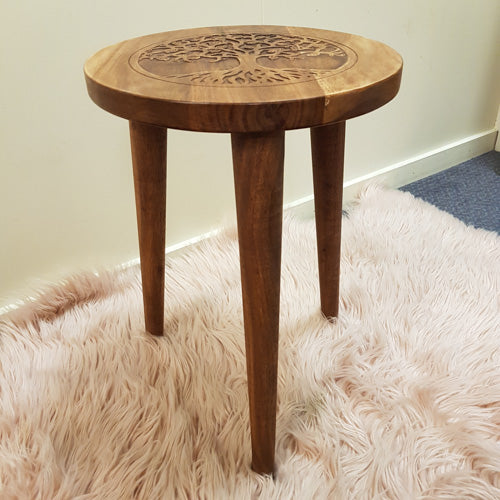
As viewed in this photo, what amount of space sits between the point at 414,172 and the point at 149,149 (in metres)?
0.85

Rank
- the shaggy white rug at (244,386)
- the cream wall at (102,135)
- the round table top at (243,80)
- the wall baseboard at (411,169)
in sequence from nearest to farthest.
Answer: the round table top at (243,80)
the shaggy white rug at (244,386)
the cream wall at (102,135)
the wall baseboard at (411,169)

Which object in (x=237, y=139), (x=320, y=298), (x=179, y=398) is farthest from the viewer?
(x=320, y=298)

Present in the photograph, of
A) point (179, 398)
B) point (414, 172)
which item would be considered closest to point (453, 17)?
point (414, 172)

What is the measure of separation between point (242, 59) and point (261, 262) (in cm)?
21

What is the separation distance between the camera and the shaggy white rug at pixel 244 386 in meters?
0.52

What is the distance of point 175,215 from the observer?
0.90 meters

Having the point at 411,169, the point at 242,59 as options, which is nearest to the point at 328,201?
the point at 242,59

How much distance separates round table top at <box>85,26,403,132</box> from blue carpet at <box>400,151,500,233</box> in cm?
63

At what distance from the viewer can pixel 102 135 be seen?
0.77 metres

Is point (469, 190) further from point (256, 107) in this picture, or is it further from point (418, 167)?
point (256, 107)

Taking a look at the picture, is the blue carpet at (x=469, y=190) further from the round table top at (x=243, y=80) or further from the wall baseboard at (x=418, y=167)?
the round table top at (x=243, y=80)

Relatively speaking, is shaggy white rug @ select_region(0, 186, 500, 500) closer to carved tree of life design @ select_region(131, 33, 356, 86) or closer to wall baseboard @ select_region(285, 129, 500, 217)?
wall baseboard @ select_region(285, 129, 500, 217)

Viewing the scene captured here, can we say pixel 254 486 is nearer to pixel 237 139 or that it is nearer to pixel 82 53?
pixel 237 139

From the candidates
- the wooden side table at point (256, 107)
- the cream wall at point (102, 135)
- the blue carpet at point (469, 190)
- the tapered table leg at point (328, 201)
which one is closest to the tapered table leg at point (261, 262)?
the wooden side table at point (256, 107)
